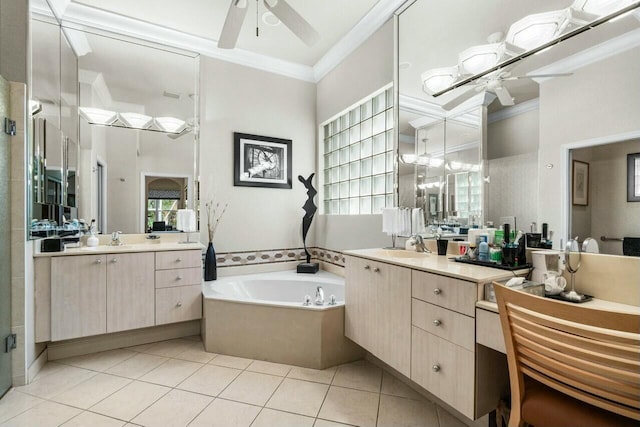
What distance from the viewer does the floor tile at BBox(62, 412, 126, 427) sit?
160 cm

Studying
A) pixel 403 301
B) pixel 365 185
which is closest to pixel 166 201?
pixel 365 185

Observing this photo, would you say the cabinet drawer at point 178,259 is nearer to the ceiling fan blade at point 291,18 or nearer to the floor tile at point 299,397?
the floor tile at point 299,397

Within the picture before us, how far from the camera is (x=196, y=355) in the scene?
2432mm

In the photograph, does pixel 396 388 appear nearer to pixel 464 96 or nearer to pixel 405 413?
pixel 405 413

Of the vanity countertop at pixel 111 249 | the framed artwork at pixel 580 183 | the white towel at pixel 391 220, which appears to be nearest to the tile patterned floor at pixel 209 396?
the vanity countertop at pixel 111 249

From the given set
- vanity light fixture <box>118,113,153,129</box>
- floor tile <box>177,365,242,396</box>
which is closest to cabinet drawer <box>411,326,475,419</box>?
floor tile <box>177,365,242,396</box>

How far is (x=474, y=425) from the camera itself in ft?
5.37

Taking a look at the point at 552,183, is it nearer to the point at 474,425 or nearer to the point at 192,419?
the point at 474,425

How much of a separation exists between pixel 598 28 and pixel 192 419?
9.22 feet

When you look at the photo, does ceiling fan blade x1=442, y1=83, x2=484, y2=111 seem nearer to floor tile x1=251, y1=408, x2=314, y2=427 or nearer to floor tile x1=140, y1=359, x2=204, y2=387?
floor tile x1=251, y1=408, x2=314, y2=427

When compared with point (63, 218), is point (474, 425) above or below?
below

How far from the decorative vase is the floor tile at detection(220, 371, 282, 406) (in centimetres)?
116

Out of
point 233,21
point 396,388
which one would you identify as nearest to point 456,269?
point 396,388

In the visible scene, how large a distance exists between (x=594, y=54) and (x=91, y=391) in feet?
11.0
